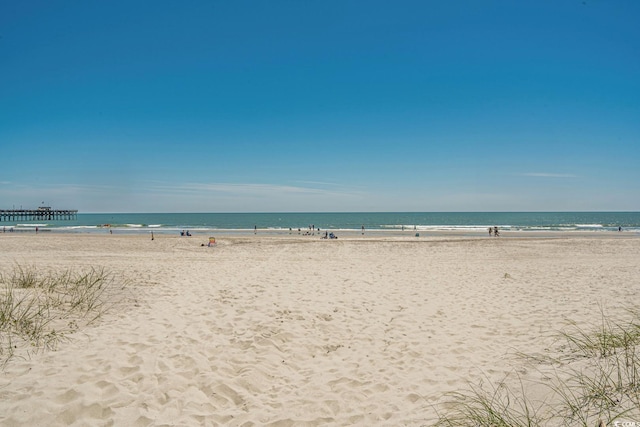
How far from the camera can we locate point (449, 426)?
3.56m

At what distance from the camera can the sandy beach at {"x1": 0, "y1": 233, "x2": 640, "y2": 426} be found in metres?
4.14

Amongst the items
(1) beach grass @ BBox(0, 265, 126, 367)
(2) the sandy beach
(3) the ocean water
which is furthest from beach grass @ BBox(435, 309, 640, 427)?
(3) the ocean water

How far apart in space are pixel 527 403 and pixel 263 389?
10.3 ft

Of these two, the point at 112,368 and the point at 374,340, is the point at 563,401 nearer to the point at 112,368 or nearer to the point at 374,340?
the point at 374,340

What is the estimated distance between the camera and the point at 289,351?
20.1 ft

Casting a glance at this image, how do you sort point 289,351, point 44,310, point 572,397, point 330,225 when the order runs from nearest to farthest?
1. point 572,397
2. point 289,351
3. point 44,310
4. point 330,225

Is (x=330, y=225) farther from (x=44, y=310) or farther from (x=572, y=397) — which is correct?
(x=572, y=397)

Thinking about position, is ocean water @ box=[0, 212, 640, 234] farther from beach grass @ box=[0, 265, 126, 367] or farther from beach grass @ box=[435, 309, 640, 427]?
beach grass @ box=[435, 309, 640, 427]

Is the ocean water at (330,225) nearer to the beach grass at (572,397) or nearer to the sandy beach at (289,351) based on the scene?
the sandy beach at (289,351)

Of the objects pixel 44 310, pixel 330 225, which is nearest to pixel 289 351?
pixel 44 310

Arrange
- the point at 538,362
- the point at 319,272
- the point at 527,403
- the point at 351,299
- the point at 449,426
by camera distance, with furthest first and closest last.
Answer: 1. the point at 319,272
2. the point at 351,299
3. the point at 538,362
4. the point at 527,403
5. the point at 449,426

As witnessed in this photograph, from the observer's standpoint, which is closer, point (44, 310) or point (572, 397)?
point (572, 397)

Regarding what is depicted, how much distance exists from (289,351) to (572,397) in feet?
13.0

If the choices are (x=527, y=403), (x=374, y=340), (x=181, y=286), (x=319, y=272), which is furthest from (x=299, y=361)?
(x=319, y=272)
